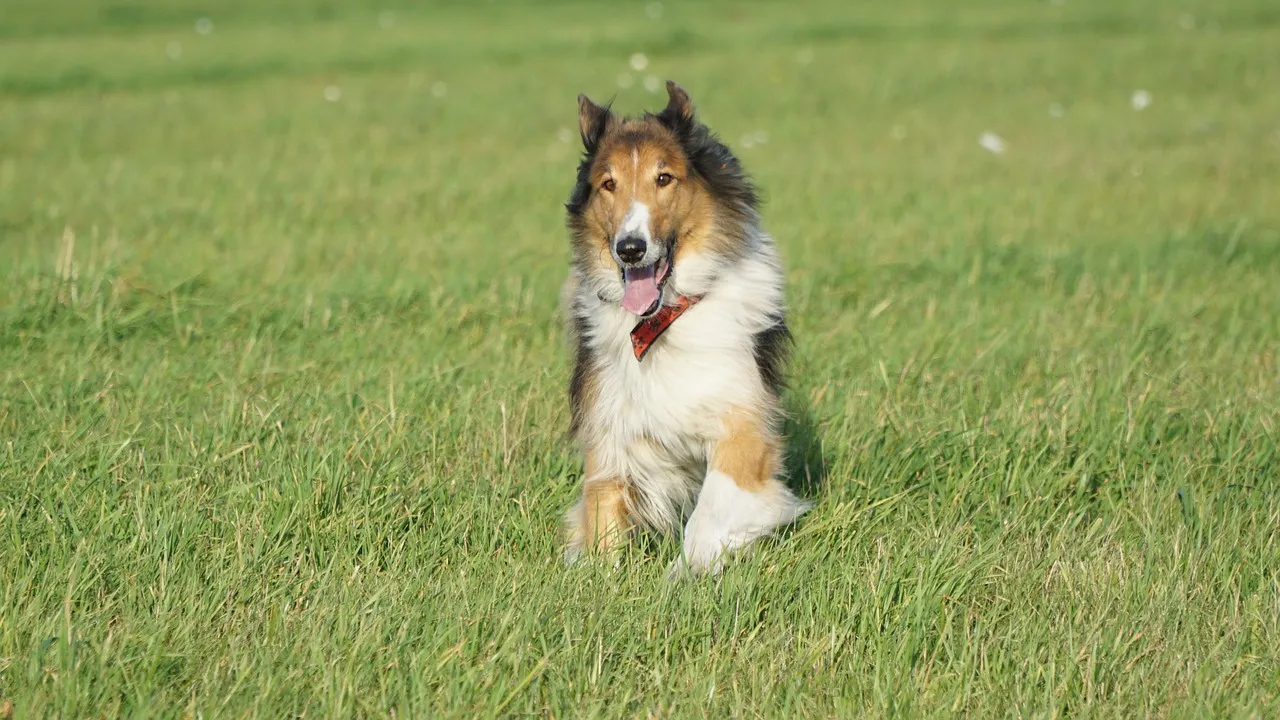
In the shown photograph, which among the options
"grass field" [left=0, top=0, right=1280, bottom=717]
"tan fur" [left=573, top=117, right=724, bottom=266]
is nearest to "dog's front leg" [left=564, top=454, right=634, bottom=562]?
"grass field" [left=0, top=0, right=1280, bottom=717]

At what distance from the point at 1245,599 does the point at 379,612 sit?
237 centimetres

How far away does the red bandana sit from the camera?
398 cm

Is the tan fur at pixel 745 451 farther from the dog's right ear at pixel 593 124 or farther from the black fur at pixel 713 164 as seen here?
the dog's right ear at pixel 593 124

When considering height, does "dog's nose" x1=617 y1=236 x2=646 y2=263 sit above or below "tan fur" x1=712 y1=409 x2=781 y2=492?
above

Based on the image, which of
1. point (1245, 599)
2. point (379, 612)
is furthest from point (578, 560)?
point (1245, 599)

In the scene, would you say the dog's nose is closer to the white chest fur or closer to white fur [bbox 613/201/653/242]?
white fur [bbox 613/201/653/242]

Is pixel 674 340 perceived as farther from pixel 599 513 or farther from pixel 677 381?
pixel 599 513

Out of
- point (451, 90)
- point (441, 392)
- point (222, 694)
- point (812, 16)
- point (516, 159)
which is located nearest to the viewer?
point (222, 694)

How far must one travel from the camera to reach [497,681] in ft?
10.3

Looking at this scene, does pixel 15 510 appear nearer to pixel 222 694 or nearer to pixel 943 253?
pixel 222 694

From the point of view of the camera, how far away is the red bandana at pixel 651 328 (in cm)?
398

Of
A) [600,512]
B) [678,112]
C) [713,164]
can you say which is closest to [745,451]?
[600,512]

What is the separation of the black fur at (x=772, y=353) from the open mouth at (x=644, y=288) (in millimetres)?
338

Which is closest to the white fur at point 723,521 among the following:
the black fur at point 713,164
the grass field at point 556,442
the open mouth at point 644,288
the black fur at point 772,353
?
the grass field at point 556,442
